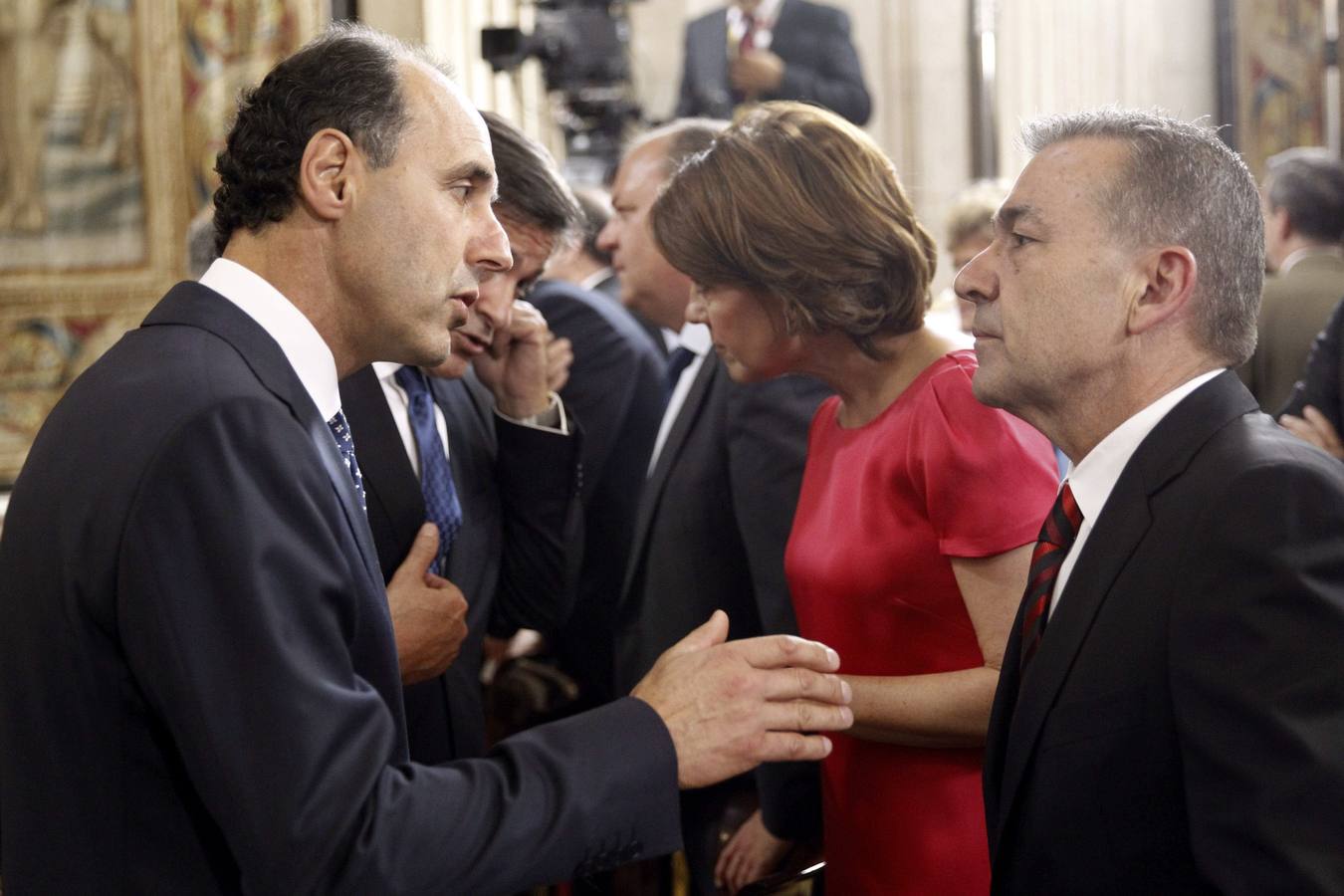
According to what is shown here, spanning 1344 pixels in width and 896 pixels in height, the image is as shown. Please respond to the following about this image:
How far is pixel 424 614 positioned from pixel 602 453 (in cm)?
146

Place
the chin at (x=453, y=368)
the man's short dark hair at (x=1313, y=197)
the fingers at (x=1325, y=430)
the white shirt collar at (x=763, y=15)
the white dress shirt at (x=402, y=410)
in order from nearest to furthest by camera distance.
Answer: the white dress shirt at (x=402, y=410) < the chin at (x=453, y=368) < the fingers at (x=1325, y=430) < the man's short dark hair at (x=1313, y=197) < the white shirt collar at (x=763, y=15)

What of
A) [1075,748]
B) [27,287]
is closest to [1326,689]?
[1075,748]

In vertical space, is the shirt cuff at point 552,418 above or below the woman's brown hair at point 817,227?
below

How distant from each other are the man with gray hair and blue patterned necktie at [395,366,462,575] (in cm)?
345

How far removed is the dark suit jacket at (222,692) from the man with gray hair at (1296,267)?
415cm

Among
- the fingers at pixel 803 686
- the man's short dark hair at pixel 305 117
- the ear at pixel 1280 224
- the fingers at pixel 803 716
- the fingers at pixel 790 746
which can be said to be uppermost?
the man's short dark hair at pixel 305 117

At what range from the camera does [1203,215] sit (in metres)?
1.74

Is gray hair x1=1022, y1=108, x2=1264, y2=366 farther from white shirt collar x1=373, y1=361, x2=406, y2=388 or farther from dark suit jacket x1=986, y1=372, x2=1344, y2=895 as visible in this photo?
white shirt collar x1=373, y1=361, x2=406, y2=388

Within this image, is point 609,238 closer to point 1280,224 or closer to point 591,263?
point 591,263

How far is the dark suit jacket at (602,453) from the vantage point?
11.9 ft

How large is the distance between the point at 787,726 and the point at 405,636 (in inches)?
30.1

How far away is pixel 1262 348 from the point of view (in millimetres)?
5156

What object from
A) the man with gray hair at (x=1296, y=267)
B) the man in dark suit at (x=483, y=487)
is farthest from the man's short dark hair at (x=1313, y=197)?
the man in dark suit at (x=483, y=487)

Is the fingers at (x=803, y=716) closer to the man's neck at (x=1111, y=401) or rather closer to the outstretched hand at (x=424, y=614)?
the man's neck at (x=1111, y=401)
